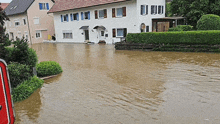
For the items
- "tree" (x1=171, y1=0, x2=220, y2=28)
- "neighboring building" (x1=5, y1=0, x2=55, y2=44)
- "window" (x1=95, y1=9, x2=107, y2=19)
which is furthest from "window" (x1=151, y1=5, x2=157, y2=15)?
"neighboring building" (x1=5, y1=0, x2=55, y2=44)

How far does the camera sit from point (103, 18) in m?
28.2

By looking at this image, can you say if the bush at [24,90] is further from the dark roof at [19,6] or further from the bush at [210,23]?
the dark roof at [19,6]

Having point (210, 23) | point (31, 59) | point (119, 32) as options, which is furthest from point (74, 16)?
point (31, 59)

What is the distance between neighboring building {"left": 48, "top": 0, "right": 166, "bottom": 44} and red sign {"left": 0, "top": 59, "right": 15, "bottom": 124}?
72.9 ft

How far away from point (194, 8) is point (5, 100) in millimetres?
27542

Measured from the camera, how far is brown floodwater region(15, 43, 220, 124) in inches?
249

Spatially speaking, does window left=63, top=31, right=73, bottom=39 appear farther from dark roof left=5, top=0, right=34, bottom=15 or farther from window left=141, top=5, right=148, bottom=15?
window left=141, top=5, right=148, bottom=15

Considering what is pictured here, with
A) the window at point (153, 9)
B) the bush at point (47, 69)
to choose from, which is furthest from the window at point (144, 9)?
the bush at point (47, 69)

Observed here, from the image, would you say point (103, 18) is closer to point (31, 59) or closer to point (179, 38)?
point (179, 38)

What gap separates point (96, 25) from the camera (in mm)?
29578

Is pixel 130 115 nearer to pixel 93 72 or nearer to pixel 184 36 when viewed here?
pixel 93 72

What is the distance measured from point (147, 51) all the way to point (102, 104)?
1303cm

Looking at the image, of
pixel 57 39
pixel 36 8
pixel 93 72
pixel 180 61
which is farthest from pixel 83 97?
pixel 36 8

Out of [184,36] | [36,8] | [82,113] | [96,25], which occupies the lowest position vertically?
[82,113]
